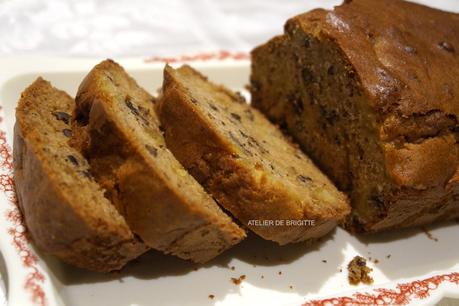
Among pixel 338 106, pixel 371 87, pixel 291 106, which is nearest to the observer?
pixel 371 87

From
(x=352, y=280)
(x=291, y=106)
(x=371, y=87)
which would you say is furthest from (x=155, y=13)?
(x=352, y=280)

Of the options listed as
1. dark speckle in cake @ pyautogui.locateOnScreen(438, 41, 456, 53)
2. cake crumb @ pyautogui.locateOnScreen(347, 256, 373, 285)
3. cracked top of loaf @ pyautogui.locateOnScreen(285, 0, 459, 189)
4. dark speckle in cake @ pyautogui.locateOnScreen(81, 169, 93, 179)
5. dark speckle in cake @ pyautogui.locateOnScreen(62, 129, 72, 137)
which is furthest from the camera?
dark speckle in cake @ pyautogui.locateOnScreen(438, 41, 456, 53)

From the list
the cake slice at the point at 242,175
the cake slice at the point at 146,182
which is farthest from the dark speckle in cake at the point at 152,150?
the cake slice at the point at 242,175

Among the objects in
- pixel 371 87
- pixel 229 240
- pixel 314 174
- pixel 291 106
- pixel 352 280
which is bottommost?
pixel 352 280

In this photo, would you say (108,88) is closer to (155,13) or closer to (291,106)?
(291,106)

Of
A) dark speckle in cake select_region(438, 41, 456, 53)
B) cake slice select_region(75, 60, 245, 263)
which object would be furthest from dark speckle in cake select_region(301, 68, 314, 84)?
cake slice select_region(75, 60, 245, 263)

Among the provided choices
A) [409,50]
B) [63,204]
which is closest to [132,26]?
[409,50]

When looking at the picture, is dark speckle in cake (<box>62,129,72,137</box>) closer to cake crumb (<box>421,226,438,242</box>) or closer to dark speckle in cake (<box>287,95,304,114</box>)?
dark speckle in cake (<box>287,95,304,114</box>)
